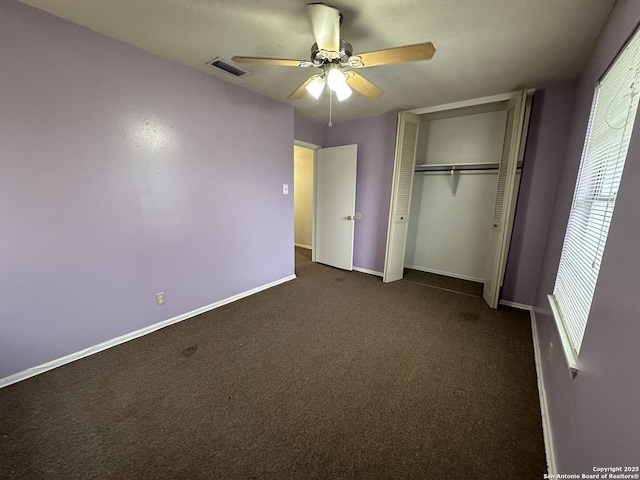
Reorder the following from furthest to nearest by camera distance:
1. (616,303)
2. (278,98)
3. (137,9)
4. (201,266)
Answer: (278,98) → (201,266) → (137,9) → (616,303)

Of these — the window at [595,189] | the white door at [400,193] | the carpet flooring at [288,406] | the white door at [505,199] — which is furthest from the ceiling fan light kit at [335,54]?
the carpet flooring at [288,406]

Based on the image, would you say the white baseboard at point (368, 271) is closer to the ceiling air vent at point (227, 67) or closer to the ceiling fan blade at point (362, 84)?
the ceiling fan blade at point (362, 84)

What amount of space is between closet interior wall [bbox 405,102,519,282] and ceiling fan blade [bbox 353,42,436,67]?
2184 millimetres

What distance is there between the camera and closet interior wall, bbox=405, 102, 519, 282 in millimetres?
3301

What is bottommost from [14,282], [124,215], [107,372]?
[107,372]

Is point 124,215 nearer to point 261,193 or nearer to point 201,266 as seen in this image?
point 201,266

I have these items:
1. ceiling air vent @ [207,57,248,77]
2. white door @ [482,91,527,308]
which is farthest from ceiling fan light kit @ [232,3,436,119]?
white door @ [482,91,527,308]

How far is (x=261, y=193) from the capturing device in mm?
3076

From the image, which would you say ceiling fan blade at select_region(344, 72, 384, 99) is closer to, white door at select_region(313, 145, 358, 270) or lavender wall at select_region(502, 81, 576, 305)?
white door at select_region(313, 145, 358, 270)

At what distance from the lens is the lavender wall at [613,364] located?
70cm

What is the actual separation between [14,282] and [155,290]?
84 cm

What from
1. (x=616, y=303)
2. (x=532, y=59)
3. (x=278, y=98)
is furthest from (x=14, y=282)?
(x=532, y=59)

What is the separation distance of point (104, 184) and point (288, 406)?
2.10 metres

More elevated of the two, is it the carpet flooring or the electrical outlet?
the electrical outlet
